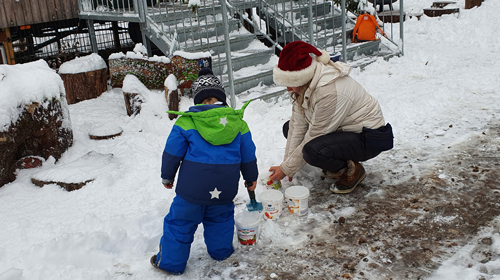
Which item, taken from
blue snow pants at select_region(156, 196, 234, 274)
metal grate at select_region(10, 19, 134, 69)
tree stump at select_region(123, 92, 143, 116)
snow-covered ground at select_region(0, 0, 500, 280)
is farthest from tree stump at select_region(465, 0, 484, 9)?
blue snow pants at select_region(156, 196, 234, 274)

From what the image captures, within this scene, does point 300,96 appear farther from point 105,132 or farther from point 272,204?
point 105,132

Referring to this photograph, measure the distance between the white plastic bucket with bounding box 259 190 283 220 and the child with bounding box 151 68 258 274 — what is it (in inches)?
23.4

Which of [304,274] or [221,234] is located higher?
[221,234]

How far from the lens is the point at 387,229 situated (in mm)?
3352

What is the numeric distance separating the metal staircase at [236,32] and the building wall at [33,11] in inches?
11.9

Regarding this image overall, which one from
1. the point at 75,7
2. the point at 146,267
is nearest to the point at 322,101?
the point at 146,267

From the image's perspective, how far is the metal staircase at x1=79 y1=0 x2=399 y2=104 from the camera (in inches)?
276

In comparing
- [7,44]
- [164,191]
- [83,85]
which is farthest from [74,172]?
[7,44]

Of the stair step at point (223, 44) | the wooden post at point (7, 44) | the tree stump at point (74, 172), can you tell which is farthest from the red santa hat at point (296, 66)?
the wooden post at point (7, 44)

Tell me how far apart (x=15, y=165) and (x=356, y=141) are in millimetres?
3505

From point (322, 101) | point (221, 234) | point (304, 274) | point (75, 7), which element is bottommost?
point (304, 274)

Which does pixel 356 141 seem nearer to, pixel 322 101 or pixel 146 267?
pixel 322 101

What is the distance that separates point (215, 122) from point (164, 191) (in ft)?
5.11

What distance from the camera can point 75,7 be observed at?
28.0 ft
